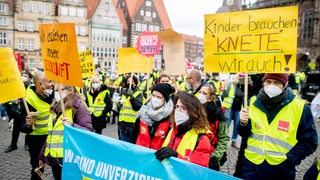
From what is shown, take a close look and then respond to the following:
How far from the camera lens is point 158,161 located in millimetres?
2631

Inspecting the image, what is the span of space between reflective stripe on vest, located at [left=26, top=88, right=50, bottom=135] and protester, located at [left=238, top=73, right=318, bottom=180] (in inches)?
110

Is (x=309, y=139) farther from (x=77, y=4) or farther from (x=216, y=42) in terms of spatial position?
(x=77, y=4)

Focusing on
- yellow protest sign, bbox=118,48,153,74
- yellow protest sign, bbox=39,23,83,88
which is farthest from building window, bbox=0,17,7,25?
yellow protest sign, bbox=39,23,83,88

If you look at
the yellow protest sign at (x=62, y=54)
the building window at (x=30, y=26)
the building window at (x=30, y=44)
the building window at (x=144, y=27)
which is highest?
the building window at (x=144, y=27)

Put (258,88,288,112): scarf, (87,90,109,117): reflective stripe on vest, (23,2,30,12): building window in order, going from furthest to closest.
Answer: (23,2,30,12): building window → (87,90,109,117): reflective stripe on vest → (258,88,288,112): scarf

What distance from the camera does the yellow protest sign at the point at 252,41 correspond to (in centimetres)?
320

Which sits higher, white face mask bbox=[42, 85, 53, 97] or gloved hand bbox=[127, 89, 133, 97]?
white face mask bbox=[42, 85, 53, 97]

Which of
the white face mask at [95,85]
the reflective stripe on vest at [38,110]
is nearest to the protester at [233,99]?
the white face mask at [95,85]

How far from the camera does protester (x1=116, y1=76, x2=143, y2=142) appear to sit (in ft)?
20.1

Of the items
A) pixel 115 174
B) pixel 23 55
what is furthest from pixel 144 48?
pixel 23 55

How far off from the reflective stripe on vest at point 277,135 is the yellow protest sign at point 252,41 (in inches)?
17.9

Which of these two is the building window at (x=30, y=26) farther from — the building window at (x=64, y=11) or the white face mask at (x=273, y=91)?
the white face mask at (x=273, y=91)

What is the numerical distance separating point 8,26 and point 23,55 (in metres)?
4.47

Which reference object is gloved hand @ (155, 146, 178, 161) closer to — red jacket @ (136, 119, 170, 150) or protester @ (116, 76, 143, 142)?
red jacket @ (136, 119, 170, 150)
